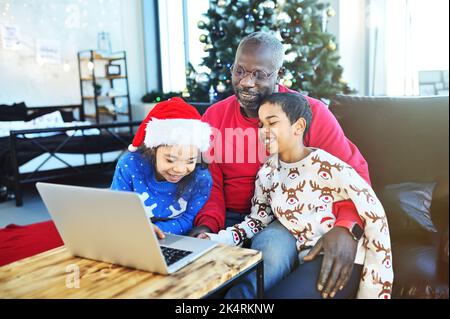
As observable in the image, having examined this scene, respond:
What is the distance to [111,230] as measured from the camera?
95cm

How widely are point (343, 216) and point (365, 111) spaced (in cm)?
81

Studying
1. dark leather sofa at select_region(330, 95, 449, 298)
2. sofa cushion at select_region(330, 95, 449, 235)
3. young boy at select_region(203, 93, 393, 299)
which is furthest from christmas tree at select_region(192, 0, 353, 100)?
young boy at select_region(203, 93, 393, 299)

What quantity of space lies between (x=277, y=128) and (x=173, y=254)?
0.50 metres

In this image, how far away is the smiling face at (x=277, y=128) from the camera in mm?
1309

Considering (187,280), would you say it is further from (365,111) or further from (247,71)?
(365,111)

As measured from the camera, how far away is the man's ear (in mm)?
1334

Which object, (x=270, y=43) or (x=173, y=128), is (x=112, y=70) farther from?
(x=173, y=128)

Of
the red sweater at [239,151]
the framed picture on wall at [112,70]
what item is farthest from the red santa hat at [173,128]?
the framed picture on wall at [112,70]

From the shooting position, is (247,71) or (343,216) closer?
(343,216)

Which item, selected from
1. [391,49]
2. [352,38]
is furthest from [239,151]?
[352,38]

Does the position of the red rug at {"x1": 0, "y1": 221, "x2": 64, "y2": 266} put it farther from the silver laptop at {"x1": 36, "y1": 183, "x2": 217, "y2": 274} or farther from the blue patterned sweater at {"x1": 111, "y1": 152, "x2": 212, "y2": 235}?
the silver laptop at {"x1": 36, "y1": 183, "x2": 217, "y2": 274}

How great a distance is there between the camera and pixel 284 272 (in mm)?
1273

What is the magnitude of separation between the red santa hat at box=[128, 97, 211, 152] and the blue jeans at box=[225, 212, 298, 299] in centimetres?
36

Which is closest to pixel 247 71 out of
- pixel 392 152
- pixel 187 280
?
pixel 392 152
